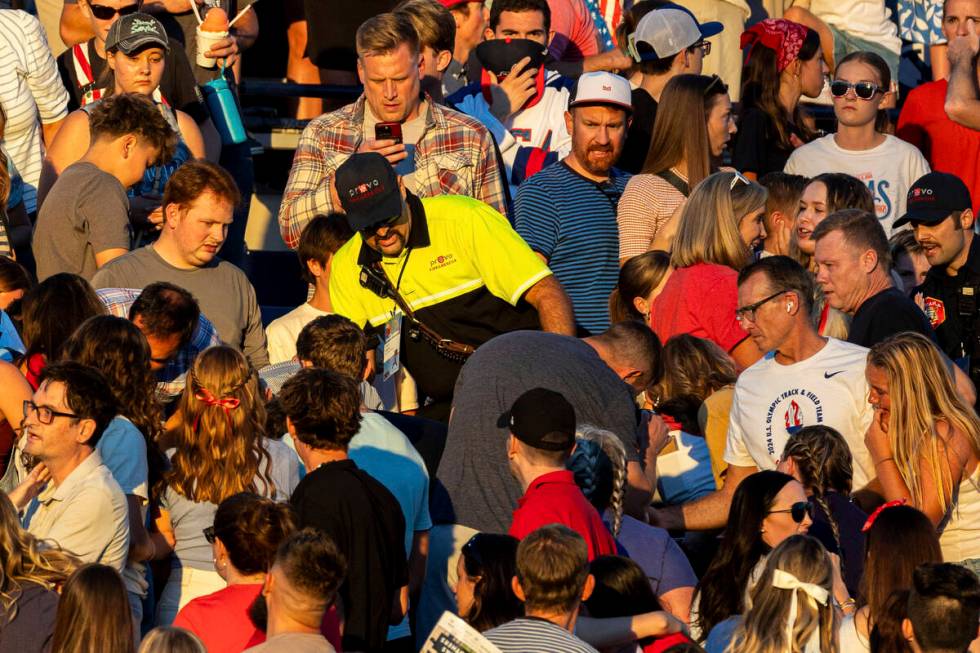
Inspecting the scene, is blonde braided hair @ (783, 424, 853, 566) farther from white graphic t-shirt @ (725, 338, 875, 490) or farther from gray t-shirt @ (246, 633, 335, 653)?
gray t-shirt @ (246, 633, 335, 653)

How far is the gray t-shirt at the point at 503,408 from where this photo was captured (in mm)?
6246

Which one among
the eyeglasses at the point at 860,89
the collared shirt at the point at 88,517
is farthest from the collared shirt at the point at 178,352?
the eyeglasses at the point at 860,89

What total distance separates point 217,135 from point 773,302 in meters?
3.35

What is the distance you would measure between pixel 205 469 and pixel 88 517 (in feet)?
A: 1.96

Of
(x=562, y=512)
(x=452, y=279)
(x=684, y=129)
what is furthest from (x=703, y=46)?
(x=562, y=512)

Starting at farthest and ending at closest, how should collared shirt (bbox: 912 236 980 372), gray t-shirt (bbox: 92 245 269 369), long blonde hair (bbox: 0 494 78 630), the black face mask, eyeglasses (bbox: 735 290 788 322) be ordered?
collared shirt (bbox: 912 236 980 372) < gray t-shirt (bbox: 92 245 269 369) < eyeglasses (bbox: 735 290 788 322) < the black face mask < long blonde hair (bbox: 0 494 78 630)

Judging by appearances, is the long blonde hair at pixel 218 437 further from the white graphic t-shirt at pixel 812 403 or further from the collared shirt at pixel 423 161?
the collared shirt at pixel 423 161

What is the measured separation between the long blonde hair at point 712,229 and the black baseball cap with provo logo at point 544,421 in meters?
2.60

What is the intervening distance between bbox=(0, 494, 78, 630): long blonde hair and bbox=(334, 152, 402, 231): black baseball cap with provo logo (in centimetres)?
223

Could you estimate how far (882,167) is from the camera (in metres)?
9.66

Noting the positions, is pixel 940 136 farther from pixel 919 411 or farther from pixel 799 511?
pixel 799 511

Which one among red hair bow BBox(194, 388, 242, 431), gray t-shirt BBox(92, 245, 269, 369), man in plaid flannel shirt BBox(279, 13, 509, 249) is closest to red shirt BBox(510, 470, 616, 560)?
red hair bow BBox(194, 388, 242, 431)

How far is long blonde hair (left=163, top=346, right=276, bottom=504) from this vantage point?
5.99 m

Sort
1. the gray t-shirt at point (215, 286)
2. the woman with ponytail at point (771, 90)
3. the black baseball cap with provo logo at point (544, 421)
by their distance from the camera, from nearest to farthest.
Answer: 1. the black baseball cap with provo logo at point (544, 421)
2. the gray t-shirt at point (215, 286)
3. the woman with ponytail at point (771, 90)
